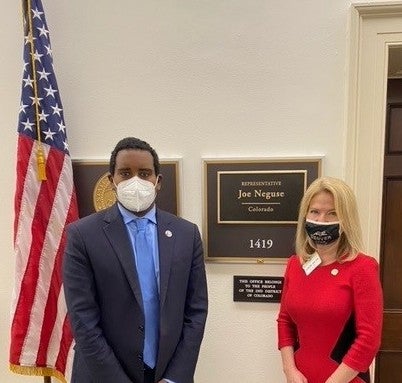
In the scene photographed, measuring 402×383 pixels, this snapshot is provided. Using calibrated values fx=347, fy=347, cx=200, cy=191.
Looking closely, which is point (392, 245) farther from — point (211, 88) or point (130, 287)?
point (130, 287)

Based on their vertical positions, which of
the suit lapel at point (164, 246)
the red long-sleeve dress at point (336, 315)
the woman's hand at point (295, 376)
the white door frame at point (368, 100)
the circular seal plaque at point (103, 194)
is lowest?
the woman's hand at point (295, 376)

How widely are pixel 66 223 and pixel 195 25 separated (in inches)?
42.3

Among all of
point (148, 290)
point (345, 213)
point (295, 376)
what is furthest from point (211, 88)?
point (295, 376)

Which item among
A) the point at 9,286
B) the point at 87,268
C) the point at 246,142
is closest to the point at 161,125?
the point at 246,142

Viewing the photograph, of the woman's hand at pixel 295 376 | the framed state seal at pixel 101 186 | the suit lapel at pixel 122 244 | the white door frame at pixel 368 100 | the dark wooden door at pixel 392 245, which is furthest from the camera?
the dark wooden door at pixel 392 245

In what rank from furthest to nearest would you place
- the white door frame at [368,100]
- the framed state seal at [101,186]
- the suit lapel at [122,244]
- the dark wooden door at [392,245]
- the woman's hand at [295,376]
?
the dark wooden door at [392,245], the framed state seal at [101,186], the white door frame at [368,100], the woman's hand at [295,376], the suit lapel at [122,244]

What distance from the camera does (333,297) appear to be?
1188 millimetres

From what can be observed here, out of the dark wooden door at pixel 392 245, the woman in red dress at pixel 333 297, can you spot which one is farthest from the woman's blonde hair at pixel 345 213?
the dark wooden door at pixel 392 245

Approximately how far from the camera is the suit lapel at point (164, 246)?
1178 mm

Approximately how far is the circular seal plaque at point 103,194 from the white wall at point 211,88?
129mm

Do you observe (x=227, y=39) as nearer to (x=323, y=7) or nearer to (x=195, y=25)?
(x=195, y=25)

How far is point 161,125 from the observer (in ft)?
5.34

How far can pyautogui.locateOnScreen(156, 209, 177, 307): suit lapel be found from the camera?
118cm

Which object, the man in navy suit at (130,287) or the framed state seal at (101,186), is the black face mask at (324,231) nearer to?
the man in navy suit at (130,287)
